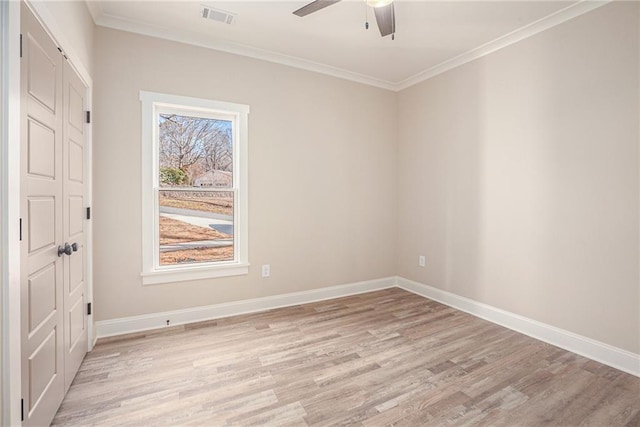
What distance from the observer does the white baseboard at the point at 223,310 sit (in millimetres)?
2820

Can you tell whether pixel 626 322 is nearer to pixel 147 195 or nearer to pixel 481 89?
pixel 481 89

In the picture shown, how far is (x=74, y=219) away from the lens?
212 cm

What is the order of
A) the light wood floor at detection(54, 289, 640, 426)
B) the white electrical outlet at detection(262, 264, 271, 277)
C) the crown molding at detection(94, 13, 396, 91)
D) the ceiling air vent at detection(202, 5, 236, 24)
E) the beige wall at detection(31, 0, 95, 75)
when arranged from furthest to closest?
the white electrical outlet at detection(262, 264, 271, 277), the crown molding at detection(94, 13, 396, 91), the ceiling air vent at detection(202, 5, 236, 24), the light wood floor at detection(54, 289, 640, 426), the beige wall at detection(31, 0, 95, 75)

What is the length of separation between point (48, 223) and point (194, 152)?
1.67 metres

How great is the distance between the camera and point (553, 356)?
98.5 inches

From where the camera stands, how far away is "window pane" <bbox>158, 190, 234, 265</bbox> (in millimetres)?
3082

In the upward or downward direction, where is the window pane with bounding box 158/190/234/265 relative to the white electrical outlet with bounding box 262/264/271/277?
upward

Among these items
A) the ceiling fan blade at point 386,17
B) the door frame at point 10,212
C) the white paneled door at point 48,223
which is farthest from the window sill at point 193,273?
the ceiling fan blade at point 386,17

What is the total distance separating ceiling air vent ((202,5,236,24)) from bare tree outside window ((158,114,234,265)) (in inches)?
36.5

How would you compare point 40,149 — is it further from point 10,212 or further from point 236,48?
point 236,48

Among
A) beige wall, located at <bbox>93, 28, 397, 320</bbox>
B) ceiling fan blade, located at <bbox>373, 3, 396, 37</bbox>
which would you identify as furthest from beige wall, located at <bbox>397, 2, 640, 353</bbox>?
ceiling fan blade, located at <bbox>373, 3, 396, 37</bbox>

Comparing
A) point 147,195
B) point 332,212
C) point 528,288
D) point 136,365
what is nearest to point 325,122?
point 332,212

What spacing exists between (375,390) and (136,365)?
69.8 inches

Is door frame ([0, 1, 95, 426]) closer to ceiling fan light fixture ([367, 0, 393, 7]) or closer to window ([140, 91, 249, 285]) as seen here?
window ([140, 91, 249, 285])
